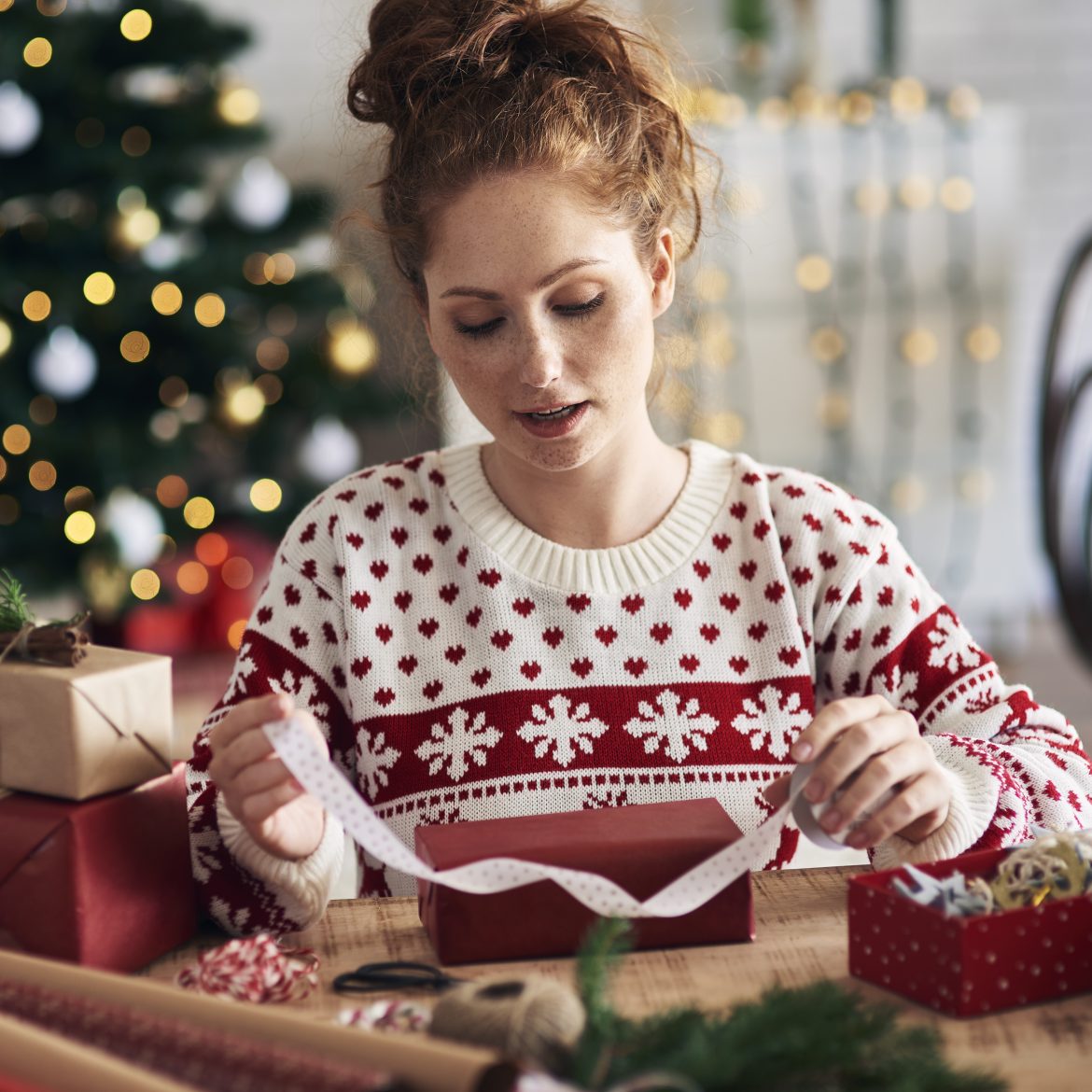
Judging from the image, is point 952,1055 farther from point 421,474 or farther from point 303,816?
point 421,474

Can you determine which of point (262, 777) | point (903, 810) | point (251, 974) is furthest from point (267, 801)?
point (903, 810)

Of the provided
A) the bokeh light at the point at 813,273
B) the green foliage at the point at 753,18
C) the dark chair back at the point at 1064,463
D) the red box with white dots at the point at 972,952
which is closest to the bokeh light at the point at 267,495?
the bokeh light at the point at 813,273

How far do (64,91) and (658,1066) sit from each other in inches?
119

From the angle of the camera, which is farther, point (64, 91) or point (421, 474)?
point (64, 91)

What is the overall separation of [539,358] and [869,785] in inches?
18.5

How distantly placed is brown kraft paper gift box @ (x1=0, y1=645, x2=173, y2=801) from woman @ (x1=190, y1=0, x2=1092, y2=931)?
0.76 feet

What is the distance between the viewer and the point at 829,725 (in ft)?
3.17

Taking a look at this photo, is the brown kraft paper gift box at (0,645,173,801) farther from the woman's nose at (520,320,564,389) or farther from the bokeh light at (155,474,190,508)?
the bokeh light at (155,474,190,508)

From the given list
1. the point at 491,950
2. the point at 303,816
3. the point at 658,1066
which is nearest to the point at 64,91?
the point at 303,816

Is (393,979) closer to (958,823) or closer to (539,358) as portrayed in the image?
(958,823)

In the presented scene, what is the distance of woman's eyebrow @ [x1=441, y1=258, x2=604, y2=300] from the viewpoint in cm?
122

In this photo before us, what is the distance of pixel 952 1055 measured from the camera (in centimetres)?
77

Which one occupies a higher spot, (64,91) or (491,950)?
(64,91)

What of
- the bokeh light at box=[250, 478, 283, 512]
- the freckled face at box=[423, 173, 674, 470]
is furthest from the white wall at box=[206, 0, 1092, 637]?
the freckled face at box=[423, 173, 674, 470]
